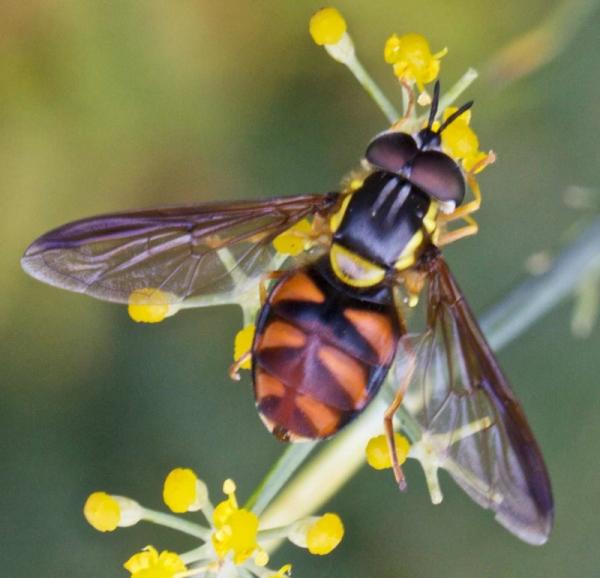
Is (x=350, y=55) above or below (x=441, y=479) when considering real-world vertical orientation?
above

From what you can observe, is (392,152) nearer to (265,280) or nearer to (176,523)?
(265,280)

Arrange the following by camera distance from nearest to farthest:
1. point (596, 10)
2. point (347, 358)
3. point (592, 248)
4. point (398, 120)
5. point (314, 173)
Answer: point (347, 358) → point (398, 120) → point (592, 248) → point (596, 10) → point (314, 173)

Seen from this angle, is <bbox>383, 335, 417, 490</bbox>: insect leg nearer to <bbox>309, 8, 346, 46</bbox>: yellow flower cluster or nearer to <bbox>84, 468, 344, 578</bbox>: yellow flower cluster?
<bbox>84, 468, 344, 578</bbox>: yellow flower cluster

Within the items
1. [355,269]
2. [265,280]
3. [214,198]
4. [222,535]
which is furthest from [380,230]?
[214,198]

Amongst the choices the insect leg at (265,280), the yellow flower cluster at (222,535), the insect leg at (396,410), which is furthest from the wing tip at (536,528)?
the insect leg at (265,280)

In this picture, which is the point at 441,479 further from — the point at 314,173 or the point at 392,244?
the point at 392,244

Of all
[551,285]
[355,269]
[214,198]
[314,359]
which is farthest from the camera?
[214,198]

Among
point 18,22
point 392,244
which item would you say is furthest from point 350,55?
point 18,22
